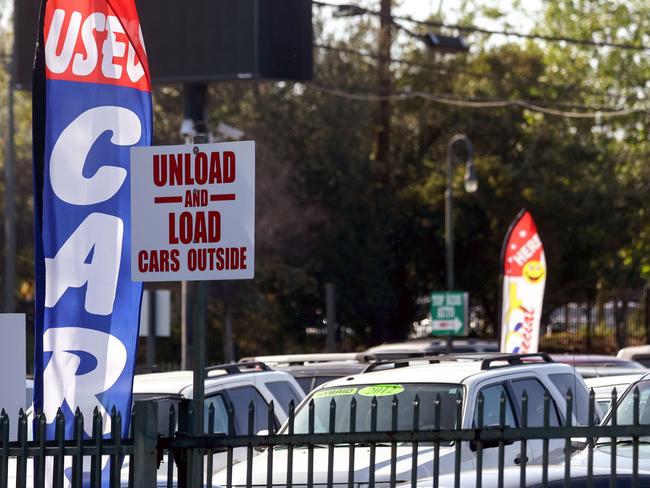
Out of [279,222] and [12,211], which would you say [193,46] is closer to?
[12,211]

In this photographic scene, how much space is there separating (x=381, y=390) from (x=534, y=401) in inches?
54.8

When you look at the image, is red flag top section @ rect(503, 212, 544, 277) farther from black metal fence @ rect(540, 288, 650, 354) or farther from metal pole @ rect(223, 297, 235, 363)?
black metal fence @ rect(540, 288, 650, 354)

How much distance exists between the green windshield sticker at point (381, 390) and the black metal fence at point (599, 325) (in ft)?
112

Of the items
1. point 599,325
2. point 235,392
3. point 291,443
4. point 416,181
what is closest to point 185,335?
point 235,392

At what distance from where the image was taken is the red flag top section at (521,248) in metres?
22.0

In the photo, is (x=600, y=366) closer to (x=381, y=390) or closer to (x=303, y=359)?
(x=303, y=359)

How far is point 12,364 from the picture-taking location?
7805 millimetres

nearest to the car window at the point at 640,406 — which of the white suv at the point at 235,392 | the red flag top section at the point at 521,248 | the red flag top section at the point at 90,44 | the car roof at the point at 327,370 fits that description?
the white suv at the point at 235,392

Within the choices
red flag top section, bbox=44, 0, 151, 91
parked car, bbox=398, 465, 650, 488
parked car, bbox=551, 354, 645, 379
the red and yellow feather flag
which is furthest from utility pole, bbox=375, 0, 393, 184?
parked car, bbox=398, 465, 650, 488

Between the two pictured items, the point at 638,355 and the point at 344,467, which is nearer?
the point at 344,467

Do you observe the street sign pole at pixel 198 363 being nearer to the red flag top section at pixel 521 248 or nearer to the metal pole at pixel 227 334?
the red flag top section at pixel 521 248

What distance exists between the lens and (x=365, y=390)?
33.1ft

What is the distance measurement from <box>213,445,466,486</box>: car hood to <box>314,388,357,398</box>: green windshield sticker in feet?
1.71

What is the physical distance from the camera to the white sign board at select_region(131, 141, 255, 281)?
20.4 ft
